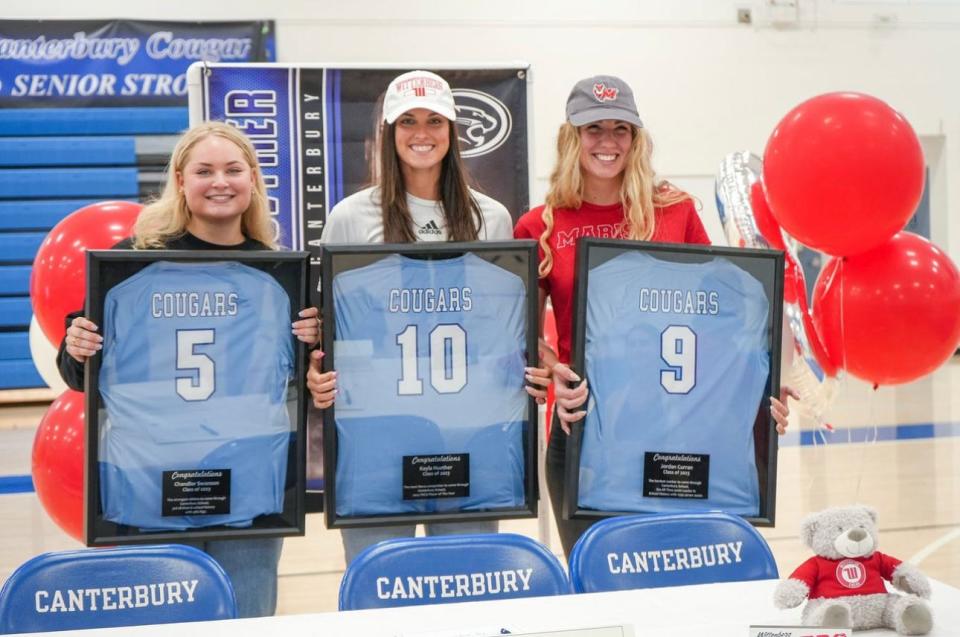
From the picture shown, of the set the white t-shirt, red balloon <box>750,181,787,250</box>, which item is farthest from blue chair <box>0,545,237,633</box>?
red balloon <box>750,181,787,250</box>

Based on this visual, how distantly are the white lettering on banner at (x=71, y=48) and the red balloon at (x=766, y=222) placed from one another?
27.1 feet

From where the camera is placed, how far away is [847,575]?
A: 188 cm

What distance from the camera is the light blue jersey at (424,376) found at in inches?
118

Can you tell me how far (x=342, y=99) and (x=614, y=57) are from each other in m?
8.20

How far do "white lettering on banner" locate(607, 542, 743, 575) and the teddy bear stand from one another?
746mm

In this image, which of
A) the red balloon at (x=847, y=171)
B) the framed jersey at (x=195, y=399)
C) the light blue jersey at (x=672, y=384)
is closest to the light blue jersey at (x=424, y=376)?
the framed jersey at (x=195, y=399)

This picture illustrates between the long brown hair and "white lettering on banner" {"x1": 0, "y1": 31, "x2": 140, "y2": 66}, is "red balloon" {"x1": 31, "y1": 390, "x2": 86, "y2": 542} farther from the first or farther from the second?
"white lettering on banner" {"x1": 0, "y1": 31, "x2": 140, "y2": 66}

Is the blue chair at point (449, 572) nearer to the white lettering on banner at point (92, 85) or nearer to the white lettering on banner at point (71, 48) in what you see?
the white lettering on banner at point (92, 85)

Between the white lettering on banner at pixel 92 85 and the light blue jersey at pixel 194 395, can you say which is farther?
the white lettering on banner at pixel 92 85

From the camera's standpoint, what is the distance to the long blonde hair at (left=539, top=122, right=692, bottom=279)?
323 centimetres

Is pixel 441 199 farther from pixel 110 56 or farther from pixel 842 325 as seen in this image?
pixel 110 56

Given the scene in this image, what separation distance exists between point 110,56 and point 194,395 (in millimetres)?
9085

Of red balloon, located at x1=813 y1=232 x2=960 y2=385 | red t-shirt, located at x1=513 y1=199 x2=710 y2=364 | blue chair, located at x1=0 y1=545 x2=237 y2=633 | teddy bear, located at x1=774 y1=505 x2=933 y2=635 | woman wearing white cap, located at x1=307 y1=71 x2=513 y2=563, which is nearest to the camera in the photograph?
teddy bear, located at x1=774 y1=505 x2=933 y2=635

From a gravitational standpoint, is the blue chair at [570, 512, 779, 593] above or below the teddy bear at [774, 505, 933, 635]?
below
